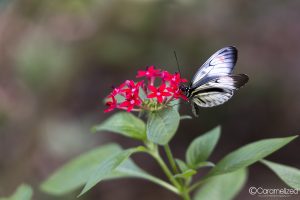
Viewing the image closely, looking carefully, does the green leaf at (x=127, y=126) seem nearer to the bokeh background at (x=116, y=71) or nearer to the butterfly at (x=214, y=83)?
the butterfly at (x=214, y=83)

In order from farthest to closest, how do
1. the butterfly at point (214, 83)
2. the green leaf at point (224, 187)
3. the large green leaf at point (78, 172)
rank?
the green leaf at point (224, 187), the large green leaf at point (78, 172), the butterfly at point (214, 83)

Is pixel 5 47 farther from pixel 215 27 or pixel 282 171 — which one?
pixel 282 171

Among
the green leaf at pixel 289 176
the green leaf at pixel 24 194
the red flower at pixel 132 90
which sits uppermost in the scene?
the red flower at pixel 132 90

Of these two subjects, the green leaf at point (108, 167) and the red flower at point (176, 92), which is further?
the red flower at point (176, 92)

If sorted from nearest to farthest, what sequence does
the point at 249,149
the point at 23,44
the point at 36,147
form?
1. the point at 249,149
2. the point at 36,147
3. the point at 23,44

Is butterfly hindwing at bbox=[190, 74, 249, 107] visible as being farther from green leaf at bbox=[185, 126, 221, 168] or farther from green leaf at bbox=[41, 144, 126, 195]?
green leaf at bbox=[41, 144, 126, 195]

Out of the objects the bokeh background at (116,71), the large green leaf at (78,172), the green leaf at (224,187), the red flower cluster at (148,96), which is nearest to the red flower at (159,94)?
the red flower cluster at (148,96)

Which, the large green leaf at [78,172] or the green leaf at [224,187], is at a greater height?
the large green leaf at [78,172]

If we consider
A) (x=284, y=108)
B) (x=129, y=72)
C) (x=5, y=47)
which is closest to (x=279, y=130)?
(x=284, y=108)
